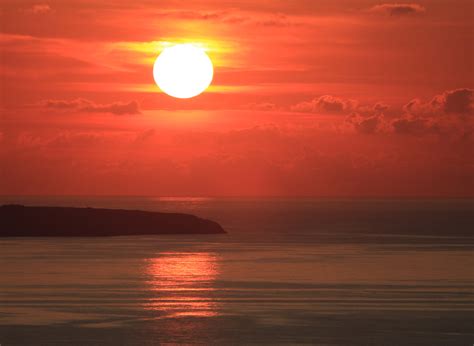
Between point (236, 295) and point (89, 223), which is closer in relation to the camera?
point (236, 295)

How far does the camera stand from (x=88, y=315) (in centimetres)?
4575

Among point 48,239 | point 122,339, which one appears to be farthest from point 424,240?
point 122,339

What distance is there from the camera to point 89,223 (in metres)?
130

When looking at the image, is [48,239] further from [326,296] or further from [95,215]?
[326,296]

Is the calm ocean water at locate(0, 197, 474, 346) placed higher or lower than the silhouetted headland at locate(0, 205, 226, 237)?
lower

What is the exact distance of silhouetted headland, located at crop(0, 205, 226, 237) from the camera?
125500 millimetres

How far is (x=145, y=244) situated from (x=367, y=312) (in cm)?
5843

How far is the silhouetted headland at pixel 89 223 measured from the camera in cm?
12550

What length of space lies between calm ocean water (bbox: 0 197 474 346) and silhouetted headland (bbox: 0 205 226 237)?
28546 millimetres

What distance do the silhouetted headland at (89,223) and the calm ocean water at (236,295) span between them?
93.7 feet

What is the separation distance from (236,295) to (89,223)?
78.0 meters

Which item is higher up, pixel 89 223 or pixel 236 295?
pixel 89 223

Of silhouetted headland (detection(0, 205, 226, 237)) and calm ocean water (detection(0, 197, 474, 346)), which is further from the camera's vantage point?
silhouetted headland (detection(0, 205, 226, 237))

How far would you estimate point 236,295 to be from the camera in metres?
54.3
